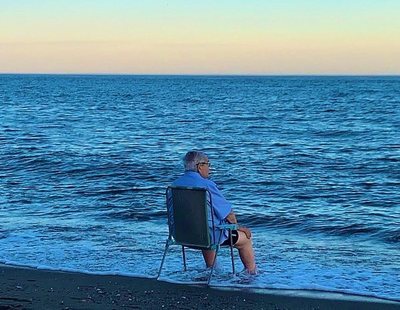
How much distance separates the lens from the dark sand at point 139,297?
609 centimetres

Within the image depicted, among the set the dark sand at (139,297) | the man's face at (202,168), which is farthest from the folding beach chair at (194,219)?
the dark sand at (139,297)

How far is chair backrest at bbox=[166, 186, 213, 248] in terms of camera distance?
6988mm

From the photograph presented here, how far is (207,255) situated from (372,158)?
1376 cm

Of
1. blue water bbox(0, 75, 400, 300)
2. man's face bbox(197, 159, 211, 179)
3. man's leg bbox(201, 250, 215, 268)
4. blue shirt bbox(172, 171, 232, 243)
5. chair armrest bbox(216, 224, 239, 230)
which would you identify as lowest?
blue water bbox(0, 75, 400, 300)

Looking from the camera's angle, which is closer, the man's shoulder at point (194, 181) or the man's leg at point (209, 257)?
the man's shoulder at point (194, 181)

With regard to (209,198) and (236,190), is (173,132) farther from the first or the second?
(209,198)

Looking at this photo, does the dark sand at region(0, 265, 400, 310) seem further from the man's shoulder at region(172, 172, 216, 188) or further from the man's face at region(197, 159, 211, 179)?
the man's face at region(197, 159, 211, 179)

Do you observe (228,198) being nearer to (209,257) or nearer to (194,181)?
(209,257)

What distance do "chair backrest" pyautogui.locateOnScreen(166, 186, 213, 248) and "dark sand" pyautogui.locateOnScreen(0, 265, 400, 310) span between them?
0.43 metres

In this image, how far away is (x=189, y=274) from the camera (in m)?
7.48

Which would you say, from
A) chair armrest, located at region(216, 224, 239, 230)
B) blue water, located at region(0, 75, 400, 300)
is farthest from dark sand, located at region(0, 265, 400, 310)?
chair armrest, located at region(216, 224, 239, 230)

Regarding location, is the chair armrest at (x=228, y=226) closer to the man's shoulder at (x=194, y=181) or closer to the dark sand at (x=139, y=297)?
the man's shoulder at (x=194, y=181)

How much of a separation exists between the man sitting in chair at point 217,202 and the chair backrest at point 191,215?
107 mm

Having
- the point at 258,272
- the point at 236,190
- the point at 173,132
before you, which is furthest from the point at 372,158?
the point at 258,272
